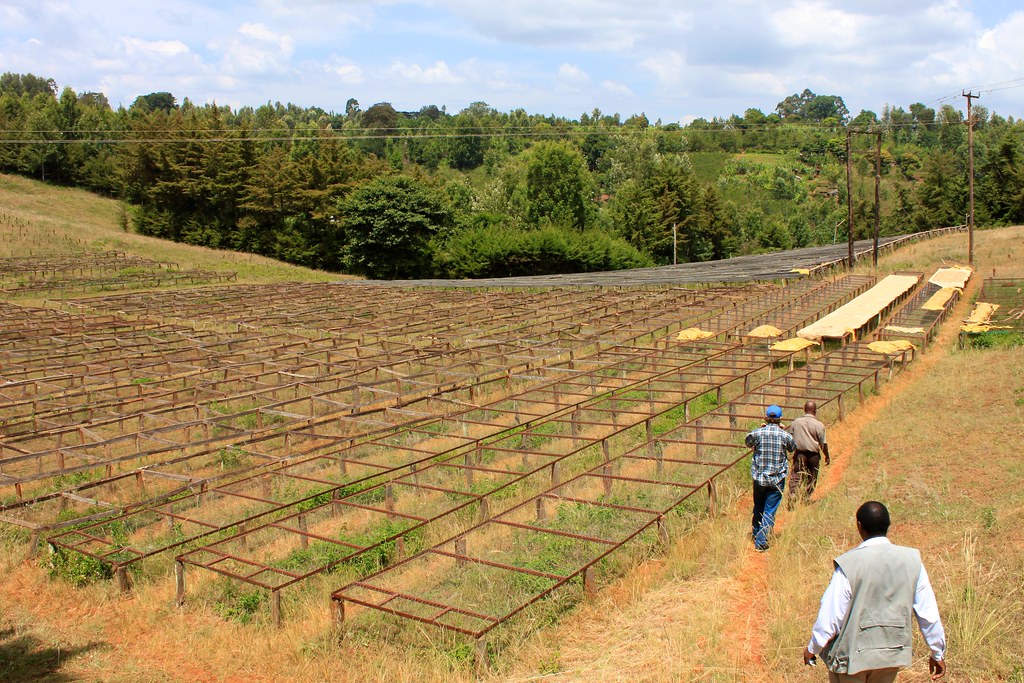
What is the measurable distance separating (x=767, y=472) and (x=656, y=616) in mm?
2694

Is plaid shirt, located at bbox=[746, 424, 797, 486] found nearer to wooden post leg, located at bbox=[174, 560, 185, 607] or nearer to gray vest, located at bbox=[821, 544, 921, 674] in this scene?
gray vest, located at bbox=[821, 544, 921, 674]

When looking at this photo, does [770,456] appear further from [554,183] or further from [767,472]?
[554,183]

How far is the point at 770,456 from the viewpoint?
10594 mm

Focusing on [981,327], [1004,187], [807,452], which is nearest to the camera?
[807,452]

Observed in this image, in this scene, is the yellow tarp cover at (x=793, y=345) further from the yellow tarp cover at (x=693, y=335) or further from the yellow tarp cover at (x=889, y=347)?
the yellow tarp cover at (x=693, y=335)

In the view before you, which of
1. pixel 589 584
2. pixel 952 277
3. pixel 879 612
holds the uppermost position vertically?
pixel 952 277

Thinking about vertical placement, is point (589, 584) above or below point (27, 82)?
below

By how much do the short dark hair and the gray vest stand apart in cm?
13

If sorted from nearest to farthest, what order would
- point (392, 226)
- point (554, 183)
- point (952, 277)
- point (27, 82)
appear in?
point (952, 277)
point (392, 226)
point (554, 183)
point (27, 82)

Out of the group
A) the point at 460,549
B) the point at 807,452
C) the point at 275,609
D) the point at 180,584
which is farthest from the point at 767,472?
the point at 180,584

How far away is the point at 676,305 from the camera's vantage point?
131 feet

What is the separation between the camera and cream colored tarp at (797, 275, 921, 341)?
1122 inches

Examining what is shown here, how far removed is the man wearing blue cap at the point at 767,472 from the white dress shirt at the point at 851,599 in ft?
16.2

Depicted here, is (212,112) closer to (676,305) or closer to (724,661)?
(676,305)
